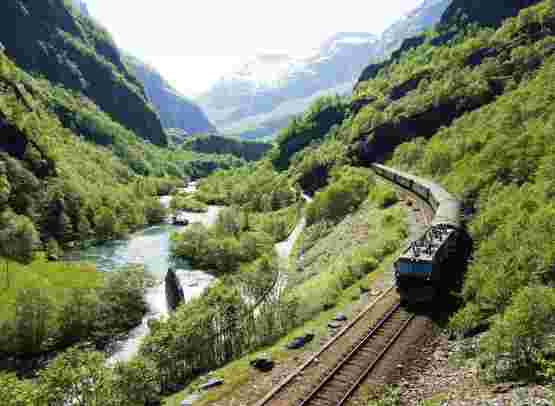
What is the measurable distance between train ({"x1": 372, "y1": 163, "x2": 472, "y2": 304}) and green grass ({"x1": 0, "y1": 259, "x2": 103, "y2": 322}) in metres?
46.1

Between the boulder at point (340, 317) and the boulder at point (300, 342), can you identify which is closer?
the boulder at point (300, 342)

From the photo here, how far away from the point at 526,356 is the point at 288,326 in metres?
22.3

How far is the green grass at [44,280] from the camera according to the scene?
5951cm

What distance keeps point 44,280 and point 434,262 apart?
62.9m

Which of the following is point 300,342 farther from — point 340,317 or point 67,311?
point 67,311

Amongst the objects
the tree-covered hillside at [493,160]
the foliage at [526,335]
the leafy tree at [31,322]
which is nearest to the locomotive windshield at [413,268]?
the tree-covered hillside at [493,160]

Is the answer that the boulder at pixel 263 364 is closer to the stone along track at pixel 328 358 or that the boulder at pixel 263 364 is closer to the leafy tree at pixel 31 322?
the stone along track at pixel 328 358

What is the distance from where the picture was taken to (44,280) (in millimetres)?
71062

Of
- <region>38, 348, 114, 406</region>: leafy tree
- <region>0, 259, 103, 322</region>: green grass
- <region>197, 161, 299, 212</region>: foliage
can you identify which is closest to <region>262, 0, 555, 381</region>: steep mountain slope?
<region>197, 161, 299, 212</region>: foliage

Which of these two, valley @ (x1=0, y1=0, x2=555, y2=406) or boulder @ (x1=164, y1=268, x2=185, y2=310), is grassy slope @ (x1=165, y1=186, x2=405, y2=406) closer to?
valley @ (x1=0, y1=0, x2=555, y2=406)

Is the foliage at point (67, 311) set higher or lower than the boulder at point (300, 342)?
lower

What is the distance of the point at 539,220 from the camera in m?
28.5

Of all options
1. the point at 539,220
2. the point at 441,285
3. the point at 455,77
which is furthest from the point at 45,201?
the point at 455,77

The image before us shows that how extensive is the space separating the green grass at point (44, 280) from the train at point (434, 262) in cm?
4606
